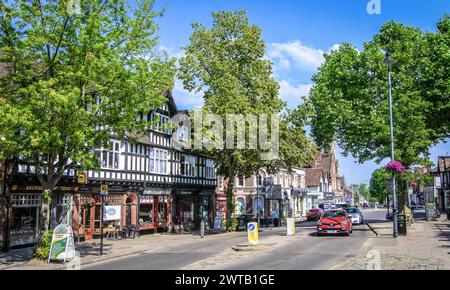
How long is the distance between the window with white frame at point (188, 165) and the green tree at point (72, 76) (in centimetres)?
1970

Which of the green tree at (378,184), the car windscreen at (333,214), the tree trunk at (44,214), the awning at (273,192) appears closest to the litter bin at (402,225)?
the car windscreen at (333,214)

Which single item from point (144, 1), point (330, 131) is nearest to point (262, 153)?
point (330, 131)

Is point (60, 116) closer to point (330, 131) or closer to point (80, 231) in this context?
point (80, 231)

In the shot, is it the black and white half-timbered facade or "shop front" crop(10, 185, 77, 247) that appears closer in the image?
"shop front" crop(10, 185, 77, 247)

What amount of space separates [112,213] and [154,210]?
5458 millimetres

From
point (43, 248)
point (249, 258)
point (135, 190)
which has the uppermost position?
point (135, 190)

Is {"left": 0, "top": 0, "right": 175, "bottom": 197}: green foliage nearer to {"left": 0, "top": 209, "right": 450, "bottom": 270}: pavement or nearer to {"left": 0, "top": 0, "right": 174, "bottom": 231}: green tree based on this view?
{"left": 0, "top": 0, "right": 174, "bottom": 231}: green tree

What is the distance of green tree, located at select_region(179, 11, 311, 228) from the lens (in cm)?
3369

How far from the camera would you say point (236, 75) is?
3503 centimetres

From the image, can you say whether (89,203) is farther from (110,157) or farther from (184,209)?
(184,209)

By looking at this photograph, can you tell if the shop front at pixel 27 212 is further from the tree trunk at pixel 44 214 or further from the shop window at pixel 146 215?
the shop window at pixel 146 215

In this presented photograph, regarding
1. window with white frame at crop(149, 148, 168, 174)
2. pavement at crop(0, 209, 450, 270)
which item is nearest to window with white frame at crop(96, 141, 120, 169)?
window with white frame at crop(149, 148, 168, 174)

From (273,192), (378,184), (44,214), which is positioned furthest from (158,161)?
(378,184)

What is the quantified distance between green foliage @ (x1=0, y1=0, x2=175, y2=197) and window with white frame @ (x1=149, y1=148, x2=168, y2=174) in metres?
15.0
